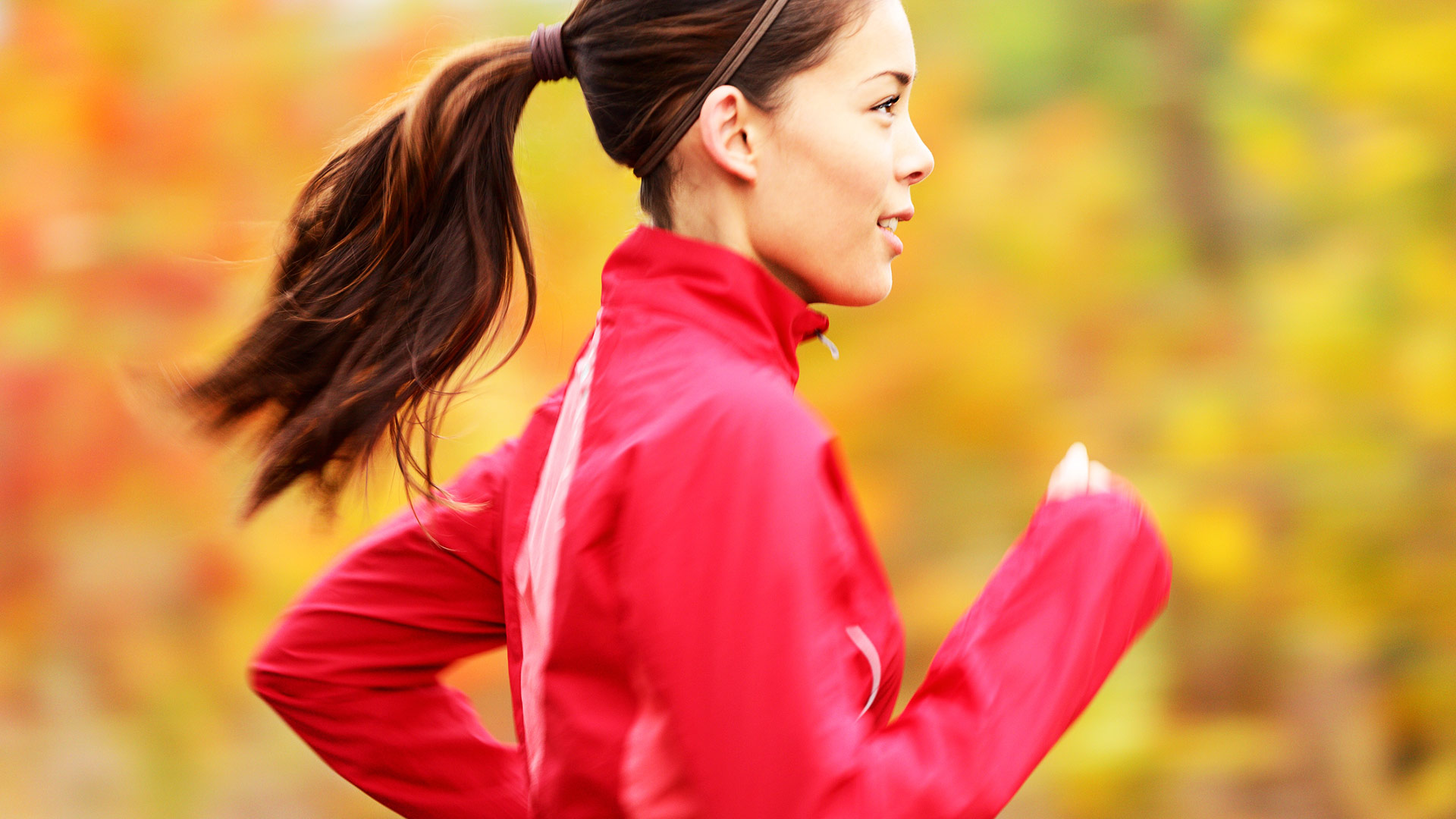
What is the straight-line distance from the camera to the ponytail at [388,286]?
1.04 m

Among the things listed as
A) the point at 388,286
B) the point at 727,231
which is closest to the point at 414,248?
the point at 388,286

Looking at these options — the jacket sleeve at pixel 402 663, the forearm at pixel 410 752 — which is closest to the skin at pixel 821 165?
the jacket sleeve at pixel 402 663

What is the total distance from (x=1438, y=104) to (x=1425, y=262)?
0.25m

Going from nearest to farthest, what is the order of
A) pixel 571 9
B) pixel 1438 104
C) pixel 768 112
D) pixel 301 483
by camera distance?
pixel 768 112 < pixel 571 9 < pixel 301 483 < pixel 1438 104

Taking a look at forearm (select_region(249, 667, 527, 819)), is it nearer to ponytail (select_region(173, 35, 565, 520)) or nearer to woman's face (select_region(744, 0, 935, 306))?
ponytail (select_region(173, 35, 565, 520))

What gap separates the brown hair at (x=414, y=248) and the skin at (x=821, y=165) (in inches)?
1.2

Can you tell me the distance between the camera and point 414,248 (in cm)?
107

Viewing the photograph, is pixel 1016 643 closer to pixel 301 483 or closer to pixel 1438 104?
pixel 301 483

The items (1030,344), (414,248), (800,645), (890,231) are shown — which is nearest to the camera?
(800,645)

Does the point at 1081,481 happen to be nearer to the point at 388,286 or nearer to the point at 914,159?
the point at 914,159

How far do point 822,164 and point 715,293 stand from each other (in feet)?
0.37

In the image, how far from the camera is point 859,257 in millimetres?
910

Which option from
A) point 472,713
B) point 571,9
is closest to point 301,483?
point 472,713

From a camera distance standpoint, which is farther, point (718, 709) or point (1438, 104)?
point (1438, 104)
